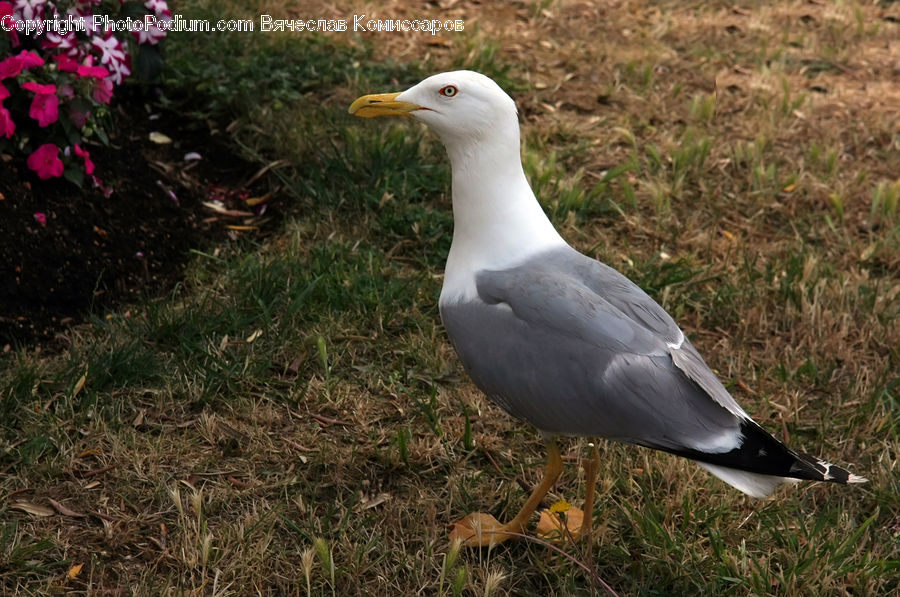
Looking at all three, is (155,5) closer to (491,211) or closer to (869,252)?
A: (491,211)

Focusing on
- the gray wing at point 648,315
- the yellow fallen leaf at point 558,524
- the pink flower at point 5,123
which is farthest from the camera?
the pink flower at point 5,123

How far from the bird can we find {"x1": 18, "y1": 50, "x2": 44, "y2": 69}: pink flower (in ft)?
4.61

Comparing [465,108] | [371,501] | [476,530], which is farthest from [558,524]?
[465,108]

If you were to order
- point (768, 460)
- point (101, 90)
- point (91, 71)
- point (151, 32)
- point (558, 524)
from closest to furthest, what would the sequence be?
point (768, 460)
point (558, 524)
point (91, 71)
point (101, 90)
point (151, 32)

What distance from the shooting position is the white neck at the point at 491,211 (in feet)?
9.71

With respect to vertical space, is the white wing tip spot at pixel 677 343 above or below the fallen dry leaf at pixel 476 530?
above

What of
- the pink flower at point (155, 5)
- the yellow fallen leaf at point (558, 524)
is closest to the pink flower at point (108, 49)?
the pink flower at point (155, 5)

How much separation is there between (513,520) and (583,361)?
24.9 inches

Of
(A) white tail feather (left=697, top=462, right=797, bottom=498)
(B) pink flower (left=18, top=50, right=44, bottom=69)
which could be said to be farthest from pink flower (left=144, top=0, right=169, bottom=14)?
(A) white tail feather (left=697, top=462, right=797, bottom=498)

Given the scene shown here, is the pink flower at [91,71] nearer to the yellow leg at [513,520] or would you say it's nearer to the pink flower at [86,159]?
the pink flower at [86,159]

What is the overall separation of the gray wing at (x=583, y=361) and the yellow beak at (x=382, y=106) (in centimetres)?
59

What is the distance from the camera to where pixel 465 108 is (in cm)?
293

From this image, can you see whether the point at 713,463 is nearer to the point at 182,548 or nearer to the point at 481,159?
the point at 481,159

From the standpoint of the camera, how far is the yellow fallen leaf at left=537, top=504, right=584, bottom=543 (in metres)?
3.00
